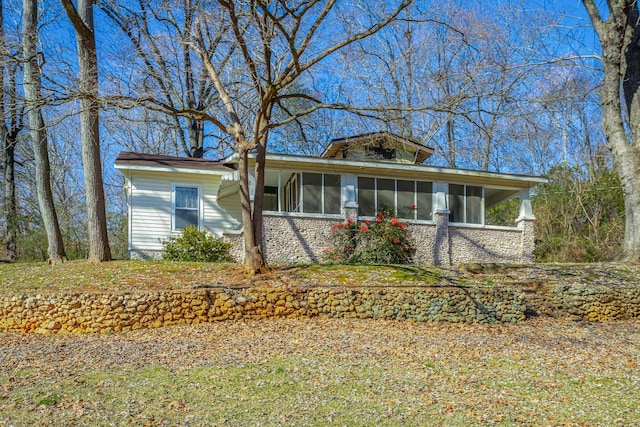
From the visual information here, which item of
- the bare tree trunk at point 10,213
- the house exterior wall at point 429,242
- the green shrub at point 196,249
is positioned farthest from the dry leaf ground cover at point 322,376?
the bare tree trunk at point 10,213

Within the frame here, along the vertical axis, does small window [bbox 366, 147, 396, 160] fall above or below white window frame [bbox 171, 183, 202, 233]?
above

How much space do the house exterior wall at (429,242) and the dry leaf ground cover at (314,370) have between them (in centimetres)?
376

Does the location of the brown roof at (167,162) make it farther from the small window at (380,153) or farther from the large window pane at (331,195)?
the small window at (380,153)

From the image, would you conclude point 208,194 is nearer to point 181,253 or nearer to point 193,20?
point 181,253

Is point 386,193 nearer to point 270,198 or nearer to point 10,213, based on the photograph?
point 270,198

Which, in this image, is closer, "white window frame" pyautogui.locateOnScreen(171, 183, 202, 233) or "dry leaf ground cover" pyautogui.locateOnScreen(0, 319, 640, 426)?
"dry leaf ground cover" pyautogui.locateOnScreen(0, 319, 640, 426)

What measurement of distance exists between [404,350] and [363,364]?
1.08 m

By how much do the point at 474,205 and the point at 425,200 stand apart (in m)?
1.74

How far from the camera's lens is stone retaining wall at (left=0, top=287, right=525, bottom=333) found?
10.1m

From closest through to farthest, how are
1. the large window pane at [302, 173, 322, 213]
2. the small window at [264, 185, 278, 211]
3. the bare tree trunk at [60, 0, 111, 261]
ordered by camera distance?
the bare tree trunk at [60, 0, 111, 261], the large window pane at [302, 173, 322, 213], the small window at [264, 185, 278, 211]

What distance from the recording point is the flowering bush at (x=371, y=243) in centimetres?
1491

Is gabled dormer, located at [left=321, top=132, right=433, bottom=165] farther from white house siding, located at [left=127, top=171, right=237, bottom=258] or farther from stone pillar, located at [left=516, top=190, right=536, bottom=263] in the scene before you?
white house siding, located at [left=127, top=171, right=237, bottom=258]

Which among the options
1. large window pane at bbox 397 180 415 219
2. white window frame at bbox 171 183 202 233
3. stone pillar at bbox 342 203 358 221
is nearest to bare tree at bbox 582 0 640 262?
large window pane at bbox 397 180 415 219

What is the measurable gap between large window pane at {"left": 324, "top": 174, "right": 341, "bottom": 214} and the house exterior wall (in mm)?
493
